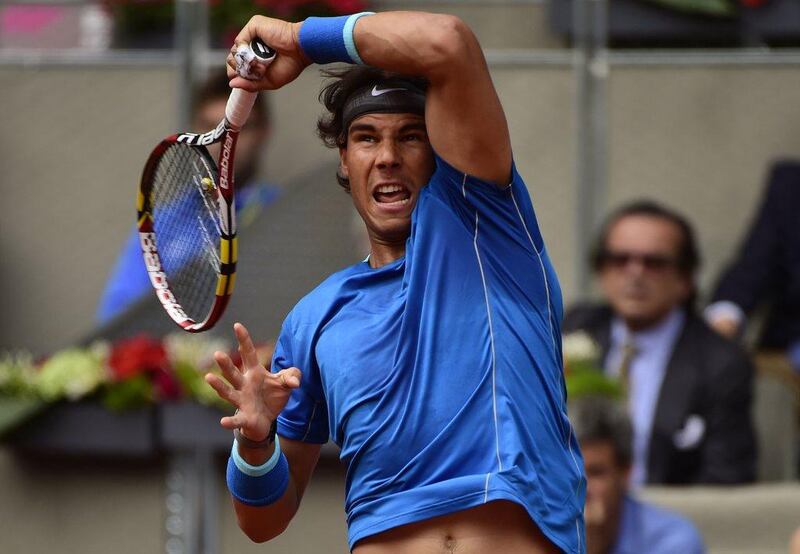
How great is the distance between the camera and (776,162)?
7.13 meters

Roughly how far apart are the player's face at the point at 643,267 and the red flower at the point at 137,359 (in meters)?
1.80

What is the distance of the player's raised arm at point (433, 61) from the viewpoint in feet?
11.0

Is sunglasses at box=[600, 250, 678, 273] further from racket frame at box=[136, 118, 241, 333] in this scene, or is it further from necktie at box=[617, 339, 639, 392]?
racket frame at box=[136, 118, 241, 333]

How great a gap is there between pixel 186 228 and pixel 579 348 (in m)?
2.26

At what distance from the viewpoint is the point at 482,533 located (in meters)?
3.46

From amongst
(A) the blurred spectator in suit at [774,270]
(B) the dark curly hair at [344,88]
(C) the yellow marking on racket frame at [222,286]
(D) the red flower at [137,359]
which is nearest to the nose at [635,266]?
(A) the blurred spectator in suit at [774,270]

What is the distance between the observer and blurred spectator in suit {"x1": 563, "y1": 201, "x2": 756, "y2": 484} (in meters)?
6.30

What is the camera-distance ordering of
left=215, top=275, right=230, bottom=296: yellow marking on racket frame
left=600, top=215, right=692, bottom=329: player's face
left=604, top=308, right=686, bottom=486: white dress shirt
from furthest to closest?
left=600, top=215, right=692, bottom=329: player's face, left=604, top=308, right=686, bottom=486: white dress shirt, left=215, top=275, right=230, bottom=296: yellow marking on racket frame

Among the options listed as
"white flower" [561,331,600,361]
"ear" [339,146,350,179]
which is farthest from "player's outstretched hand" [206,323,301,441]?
"white flower" [561,331,600,361]

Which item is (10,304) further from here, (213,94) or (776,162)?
(776,162)

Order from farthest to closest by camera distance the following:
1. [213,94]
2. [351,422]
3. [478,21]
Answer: [478,21] < [213,94] < [351,422]

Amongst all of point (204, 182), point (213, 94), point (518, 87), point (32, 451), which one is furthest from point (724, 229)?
point (204, 182)

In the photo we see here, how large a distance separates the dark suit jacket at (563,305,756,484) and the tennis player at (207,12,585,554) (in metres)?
2.69

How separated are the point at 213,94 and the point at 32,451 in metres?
1.65
